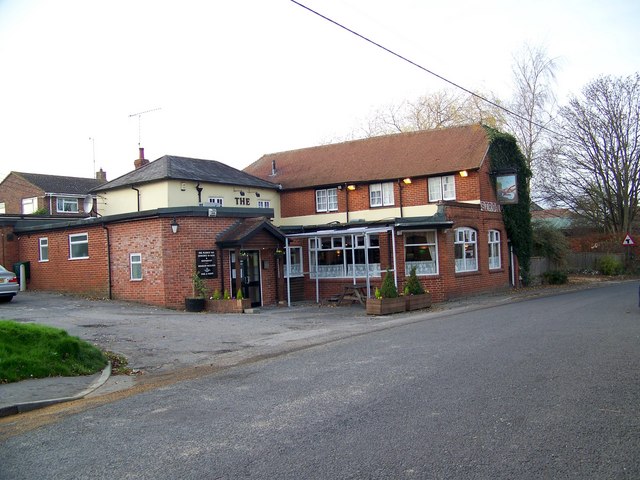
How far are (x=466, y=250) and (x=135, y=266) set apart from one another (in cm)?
1427

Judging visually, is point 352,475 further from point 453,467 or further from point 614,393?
point 614,393

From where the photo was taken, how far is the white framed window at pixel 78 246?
24620 millimetres

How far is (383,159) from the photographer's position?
3250cm

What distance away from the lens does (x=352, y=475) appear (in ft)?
16.9

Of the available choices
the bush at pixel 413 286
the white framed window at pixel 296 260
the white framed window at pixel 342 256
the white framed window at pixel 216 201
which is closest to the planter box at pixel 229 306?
the bush at pixel 413 286

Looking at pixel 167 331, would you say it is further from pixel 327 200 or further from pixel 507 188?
pixel 507 188

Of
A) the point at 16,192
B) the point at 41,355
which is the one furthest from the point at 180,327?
the point at 16,192

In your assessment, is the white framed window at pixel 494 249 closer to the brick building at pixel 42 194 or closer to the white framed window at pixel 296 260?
the white framed window at pixel 296 260

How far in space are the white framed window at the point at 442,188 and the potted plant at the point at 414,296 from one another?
332 inches

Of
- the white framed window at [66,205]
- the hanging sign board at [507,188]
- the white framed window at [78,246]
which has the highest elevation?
the white framed window at [66,205]

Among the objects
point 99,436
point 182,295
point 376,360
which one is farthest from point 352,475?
point 182,295

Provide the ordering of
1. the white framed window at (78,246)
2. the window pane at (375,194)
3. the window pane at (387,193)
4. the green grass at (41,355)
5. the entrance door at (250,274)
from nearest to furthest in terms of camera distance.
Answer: the green grass at (41,355), the entrance door at (250,274), the white framed window at (78,246), the window pane at (387,193), the window pane at (375,194)

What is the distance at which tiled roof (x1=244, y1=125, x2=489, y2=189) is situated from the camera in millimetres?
29781

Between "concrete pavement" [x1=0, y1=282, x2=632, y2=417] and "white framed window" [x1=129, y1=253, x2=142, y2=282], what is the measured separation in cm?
103
